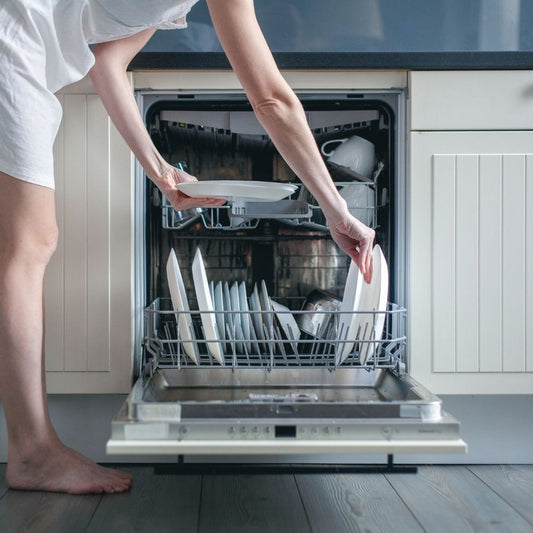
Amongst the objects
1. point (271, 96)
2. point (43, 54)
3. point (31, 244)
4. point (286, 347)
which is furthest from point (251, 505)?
Result: point (43, 54)

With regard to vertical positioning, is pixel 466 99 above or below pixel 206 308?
above

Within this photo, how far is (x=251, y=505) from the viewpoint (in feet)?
4.24

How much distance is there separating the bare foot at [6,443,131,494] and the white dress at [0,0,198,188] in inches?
21.6

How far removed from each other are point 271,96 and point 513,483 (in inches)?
39.5

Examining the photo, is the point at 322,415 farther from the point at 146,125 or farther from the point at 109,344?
the point at 146,125

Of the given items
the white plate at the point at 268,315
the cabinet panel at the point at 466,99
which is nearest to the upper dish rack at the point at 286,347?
the white plate at the point at 268,315

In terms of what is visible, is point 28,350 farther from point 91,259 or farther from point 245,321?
point 245,321

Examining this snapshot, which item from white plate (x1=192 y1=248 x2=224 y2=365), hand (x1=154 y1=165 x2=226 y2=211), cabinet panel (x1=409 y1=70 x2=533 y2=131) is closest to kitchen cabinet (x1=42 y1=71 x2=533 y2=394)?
cabinet panel (x1=409 y1=70 x2=533 y2=131)

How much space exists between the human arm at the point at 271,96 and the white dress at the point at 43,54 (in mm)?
164

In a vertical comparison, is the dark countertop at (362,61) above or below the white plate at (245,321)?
above

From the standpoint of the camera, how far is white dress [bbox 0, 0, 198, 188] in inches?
45.1

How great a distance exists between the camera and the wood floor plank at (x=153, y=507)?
1.18m

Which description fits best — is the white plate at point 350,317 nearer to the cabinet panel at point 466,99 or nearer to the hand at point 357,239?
the hand at point 357,239

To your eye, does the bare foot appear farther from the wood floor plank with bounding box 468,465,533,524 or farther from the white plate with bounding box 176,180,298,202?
the wood floor plank with bounding box 468,465,533,524
